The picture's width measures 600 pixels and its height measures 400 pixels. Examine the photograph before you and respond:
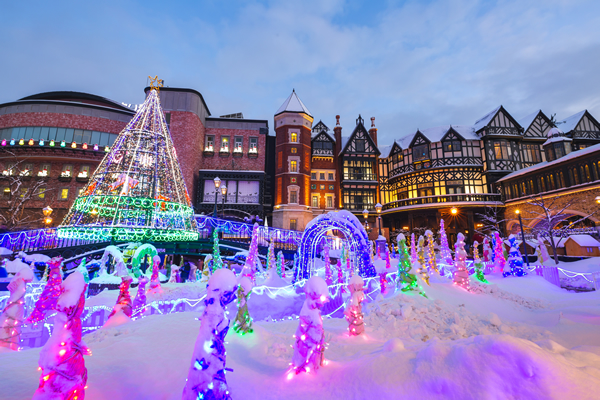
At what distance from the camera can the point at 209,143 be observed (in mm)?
34312

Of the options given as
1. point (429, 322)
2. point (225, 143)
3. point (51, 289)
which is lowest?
point (429, 322)

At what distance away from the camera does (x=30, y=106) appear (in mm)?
30031

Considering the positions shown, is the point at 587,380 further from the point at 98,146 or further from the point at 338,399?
the point at 98,146

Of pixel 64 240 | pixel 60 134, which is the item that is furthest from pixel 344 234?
pixel 60 134

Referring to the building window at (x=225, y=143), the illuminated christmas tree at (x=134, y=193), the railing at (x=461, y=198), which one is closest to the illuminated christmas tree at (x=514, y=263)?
the illuminated christmas tree at (x=134, y=193)

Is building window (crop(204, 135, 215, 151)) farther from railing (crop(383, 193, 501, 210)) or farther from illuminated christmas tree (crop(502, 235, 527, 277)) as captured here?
illuminated christmas tree (crop(502, 235, 527, 277))

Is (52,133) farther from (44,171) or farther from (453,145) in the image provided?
(453,145)

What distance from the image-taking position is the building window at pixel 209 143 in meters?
33.9

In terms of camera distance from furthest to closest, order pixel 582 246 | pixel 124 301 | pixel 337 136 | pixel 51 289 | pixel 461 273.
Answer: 1. pixel 337 136
2. pixel 582 246
3. pixel 461 273
4. pixel 124 301
5. pixel 51 289

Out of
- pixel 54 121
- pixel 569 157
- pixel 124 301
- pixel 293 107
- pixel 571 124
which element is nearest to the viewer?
pixel 124 301

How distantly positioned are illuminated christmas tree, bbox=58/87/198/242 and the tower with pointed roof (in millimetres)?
18602

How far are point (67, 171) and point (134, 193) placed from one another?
2473 centimetres

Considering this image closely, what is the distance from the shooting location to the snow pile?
6539 mm

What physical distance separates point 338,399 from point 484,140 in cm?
3819
